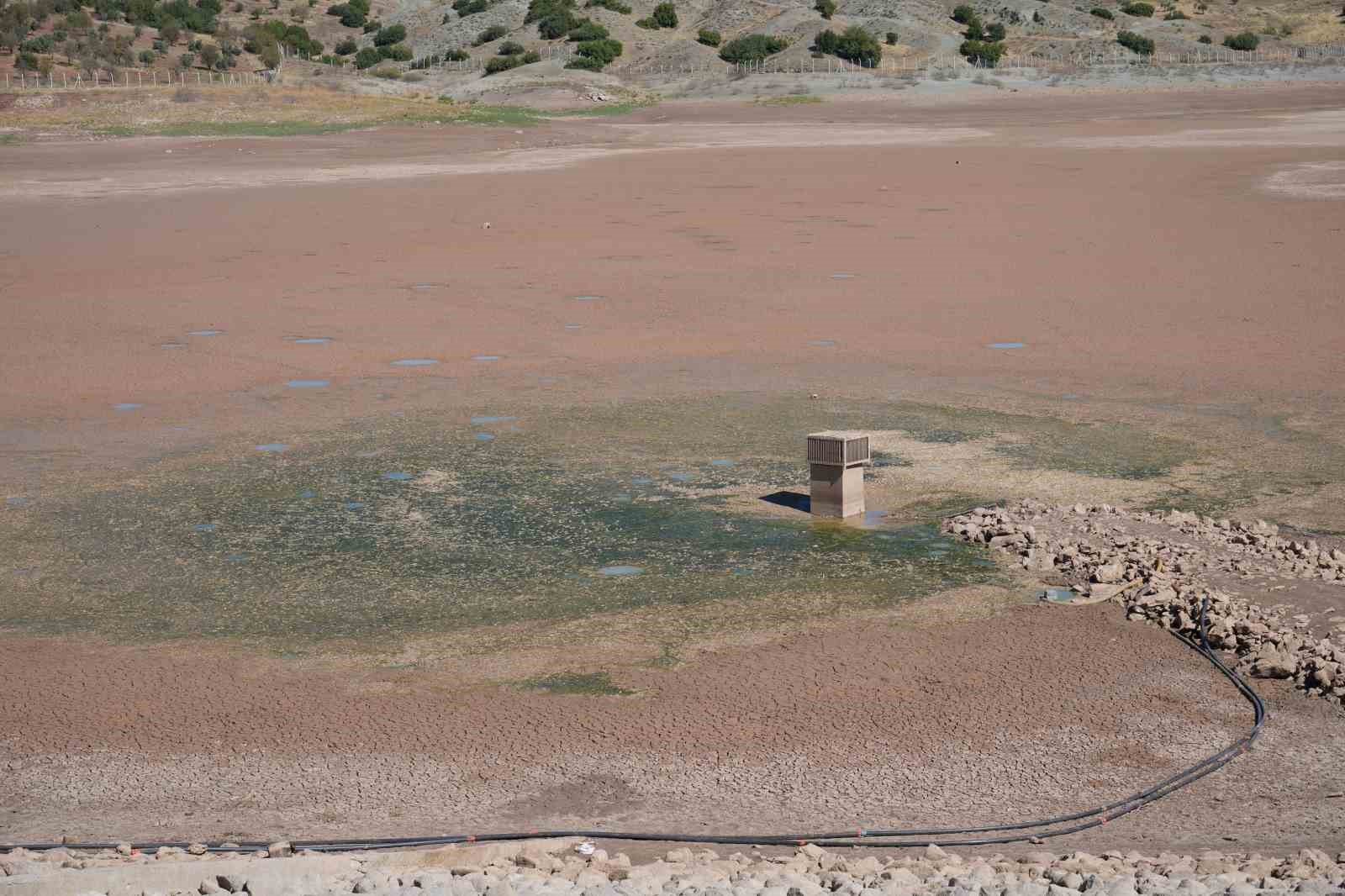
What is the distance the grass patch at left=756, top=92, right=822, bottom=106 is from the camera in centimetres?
7100

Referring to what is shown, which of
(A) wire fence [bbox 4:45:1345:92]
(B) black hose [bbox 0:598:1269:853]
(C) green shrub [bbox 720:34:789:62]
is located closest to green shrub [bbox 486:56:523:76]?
(A) wire fence [bbox 4:45:1345:92]

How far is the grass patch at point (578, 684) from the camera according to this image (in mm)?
7887

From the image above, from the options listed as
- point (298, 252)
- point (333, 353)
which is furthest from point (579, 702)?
point (298, 252)

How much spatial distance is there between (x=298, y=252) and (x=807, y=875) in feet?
66.3

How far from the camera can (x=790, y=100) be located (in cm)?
7231

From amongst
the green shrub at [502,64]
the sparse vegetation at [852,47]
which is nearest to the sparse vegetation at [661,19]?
the green shrub at [502,64]

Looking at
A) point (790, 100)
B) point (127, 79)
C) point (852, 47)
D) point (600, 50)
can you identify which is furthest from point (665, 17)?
point (127, 79)

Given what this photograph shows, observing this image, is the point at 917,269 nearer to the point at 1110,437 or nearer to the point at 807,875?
the point at 1110,437

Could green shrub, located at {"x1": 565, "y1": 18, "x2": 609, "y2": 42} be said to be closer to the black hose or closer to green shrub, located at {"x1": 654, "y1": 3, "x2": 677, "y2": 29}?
green shrub, located at {"x1": 654, "y1": 3, "x2": 677, "y2": 29}

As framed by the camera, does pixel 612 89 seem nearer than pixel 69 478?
No

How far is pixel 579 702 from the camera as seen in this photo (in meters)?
7.75

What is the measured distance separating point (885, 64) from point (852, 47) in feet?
6.90

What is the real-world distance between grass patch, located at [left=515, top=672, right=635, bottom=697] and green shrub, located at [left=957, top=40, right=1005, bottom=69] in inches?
3350

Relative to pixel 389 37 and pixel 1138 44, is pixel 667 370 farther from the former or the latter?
pixel 389 37
